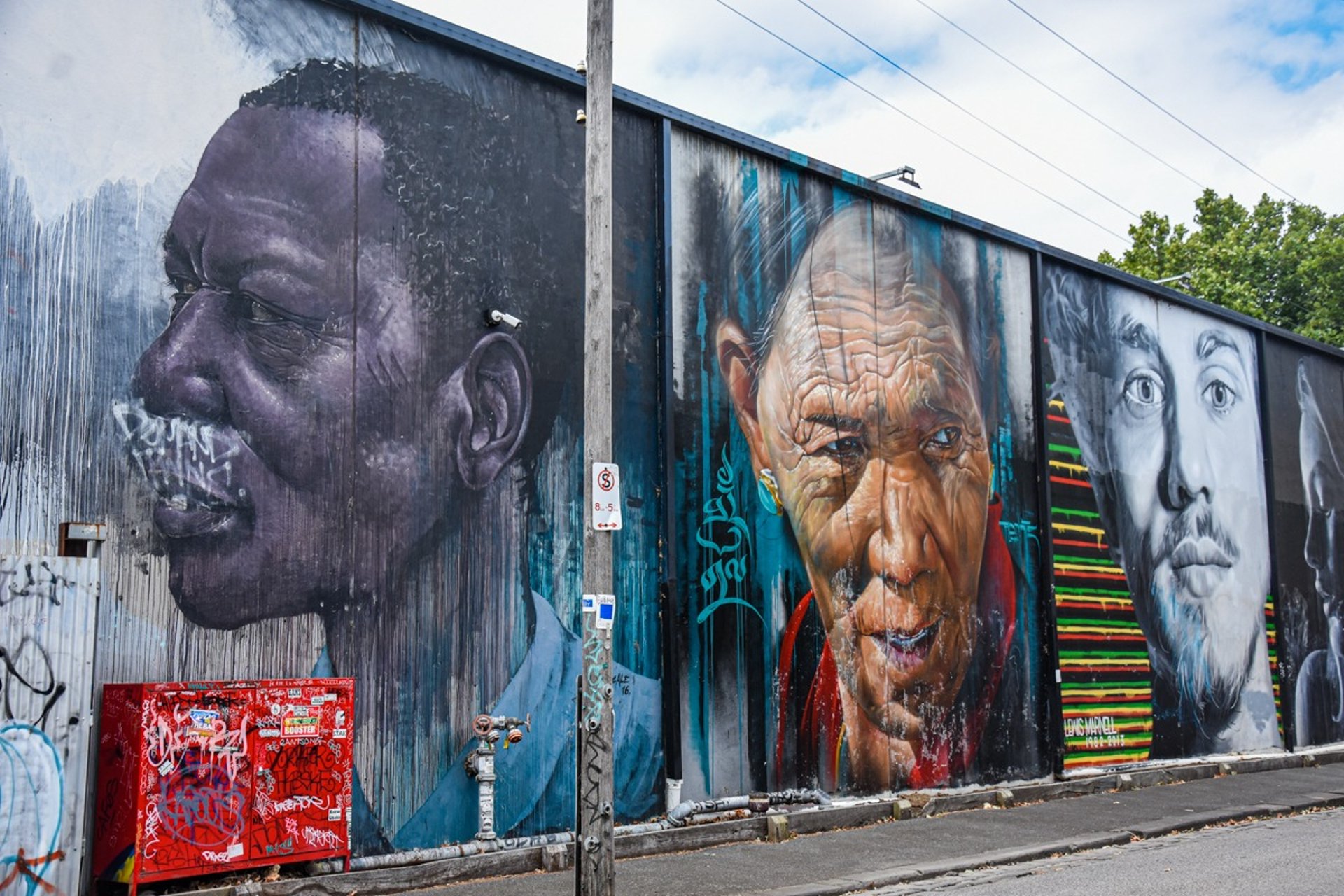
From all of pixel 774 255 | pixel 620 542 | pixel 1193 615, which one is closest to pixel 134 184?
pixel 620 542

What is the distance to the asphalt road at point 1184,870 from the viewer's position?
396 inches

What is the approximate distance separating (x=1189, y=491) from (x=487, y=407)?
45.5 ft

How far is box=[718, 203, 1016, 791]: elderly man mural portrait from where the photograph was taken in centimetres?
1472

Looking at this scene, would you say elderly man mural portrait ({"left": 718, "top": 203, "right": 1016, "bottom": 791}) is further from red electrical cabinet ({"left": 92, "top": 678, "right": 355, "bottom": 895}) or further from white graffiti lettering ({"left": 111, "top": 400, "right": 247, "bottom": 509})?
red electrical cabinet ({"left": 92, "top": 678, "right": 355, "bottom": 895})

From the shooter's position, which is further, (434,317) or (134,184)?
(434,317)

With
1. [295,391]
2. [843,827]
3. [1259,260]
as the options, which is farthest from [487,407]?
[1259,260]

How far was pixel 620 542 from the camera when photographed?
12844 mm

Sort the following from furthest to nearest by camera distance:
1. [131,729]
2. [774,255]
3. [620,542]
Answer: [774,255] → [620,542] → [131,729]

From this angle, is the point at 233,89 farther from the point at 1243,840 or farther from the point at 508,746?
the point at 1243,840

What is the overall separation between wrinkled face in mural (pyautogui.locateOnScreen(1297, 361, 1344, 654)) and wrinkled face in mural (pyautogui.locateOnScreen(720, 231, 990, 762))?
A: 1025 cm

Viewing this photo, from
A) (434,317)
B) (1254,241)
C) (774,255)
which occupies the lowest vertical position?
(434,317)

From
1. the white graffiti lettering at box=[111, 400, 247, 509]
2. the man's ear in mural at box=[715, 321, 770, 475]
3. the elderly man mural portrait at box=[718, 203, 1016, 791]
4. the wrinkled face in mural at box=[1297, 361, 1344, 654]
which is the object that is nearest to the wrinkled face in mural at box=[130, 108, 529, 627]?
the white graffiti lettering at box=[111, 400, 247, 509]

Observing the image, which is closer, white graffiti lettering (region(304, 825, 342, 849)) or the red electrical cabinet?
the red electrical cabinet

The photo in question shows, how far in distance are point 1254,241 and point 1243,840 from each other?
112 ft
